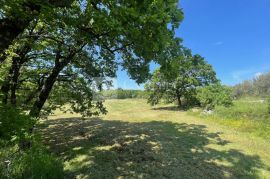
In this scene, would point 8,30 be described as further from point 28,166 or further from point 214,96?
point 214,96

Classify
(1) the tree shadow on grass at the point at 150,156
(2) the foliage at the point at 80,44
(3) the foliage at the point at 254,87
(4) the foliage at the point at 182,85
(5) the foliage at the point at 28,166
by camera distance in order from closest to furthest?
(2) the foliage at the point at 80,44
(5) the foliage at the point at 28,166
(1) the tree shadow on grass at the point at 150,156
(4) the foliage at the point at 182,85
(3) the foliage at the point at 254,87

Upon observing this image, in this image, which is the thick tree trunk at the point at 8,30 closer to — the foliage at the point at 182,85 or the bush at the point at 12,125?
the bush at the point at 12,125

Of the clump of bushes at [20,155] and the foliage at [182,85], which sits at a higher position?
the foliage at [182,85]

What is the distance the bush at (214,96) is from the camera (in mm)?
42938

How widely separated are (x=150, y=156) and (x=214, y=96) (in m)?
31.7

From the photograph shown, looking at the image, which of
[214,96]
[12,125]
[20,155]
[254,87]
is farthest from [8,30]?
[254,87]

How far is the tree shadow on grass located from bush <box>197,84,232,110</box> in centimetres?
2281

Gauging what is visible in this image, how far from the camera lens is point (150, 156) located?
14266 millimetres

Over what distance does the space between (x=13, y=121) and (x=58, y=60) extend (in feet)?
24.7

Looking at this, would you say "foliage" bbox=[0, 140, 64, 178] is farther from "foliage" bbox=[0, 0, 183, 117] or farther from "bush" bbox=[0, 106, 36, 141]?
"foliage" bbox=[0, 0, 183, 117]

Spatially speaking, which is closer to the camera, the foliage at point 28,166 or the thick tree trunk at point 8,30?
the thick tree trunk at point 8,30

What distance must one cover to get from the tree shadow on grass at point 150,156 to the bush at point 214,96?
22.8 metres

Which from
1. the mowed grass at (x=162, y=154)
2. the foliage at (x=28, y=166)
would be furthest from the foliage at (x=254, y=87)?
the foliage at (x=28, y=166)

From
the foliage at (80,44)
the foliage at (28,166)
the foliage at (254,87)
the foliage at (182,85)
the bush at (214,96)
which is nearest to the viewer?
the foliage at (80,44)
